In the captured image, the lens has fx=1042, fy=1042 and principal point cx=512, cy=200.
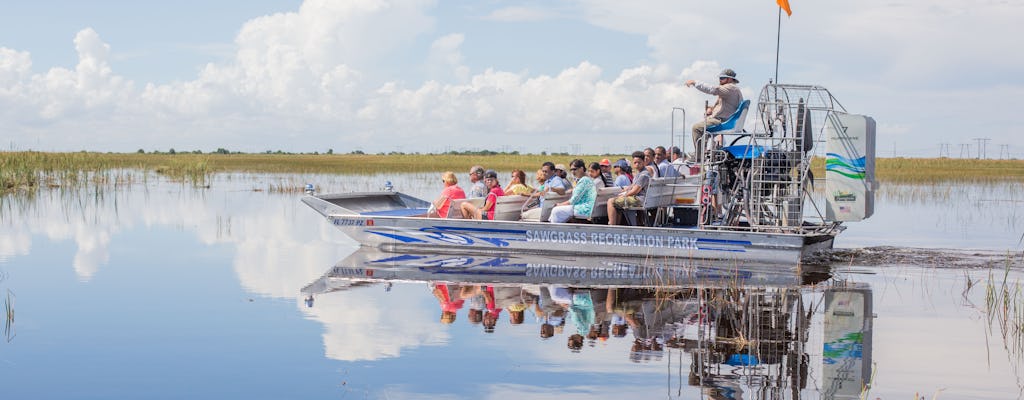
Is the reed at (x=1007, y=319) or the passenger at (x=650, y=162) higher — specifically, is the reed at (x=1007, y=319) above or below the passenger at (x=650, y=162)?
below

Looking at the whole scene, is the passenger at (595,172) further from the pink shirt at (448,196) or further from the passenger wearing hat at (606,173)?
the pink shirt at (448,196)

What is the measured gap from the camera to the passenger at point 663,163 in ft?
49.9

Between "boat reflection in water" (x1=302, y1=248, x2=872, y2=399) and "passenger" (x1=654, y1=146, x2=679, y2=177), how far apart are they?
1475 mm

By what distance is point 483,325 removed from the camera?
31.8 ft

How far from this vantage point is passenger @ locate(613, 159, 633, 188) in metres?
15.5

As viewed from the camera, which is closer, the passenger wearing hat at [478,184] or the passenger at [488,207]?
the passenger at [488,207]

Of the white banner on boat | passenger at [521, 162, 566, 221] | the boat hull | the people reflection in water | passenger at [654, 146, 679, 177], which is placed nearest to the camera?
the people reflection in water

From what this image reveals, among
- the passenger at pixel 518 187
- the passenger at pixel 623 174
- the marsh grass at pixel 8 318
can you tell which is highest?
the passenger at pixel 623 174

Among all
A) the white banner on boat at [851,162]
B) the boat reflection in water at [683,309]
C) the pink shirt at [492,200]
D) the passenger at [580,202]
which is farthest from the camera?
the pink shirt at [492,200]

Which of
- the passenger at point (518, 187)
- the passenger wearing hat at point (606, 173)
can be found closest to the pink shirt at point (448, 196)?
the passenger at point (518, 187)

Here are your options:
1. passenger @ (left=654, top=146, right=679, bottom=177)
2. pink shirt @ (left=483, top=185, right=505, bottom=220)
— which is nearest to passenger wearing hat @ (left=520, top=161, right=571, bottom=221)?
pink shirt @ (left=483, top=185, right=505, bottom=220)

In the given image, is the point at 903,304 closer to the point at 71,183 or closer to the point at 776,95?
the point at 776,95

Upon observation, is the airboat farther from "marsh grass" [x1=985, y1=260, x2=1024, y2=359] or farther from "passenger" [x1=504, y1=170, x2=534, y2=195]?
"marsh grass" [x1=985, y1=260, x2=1024, y2=359]

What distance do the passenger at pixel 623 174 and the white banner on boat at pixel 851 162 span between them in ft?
9.98
